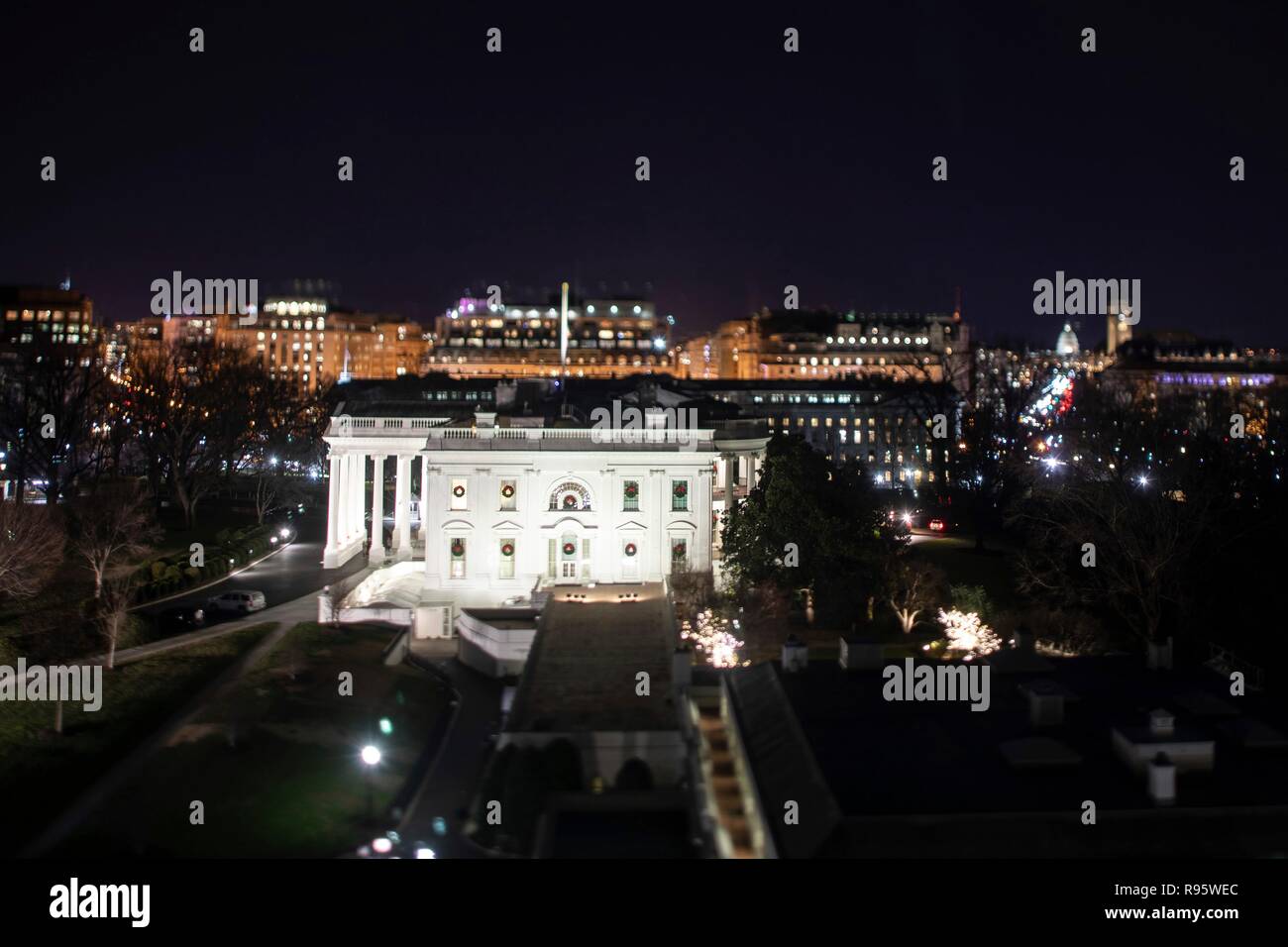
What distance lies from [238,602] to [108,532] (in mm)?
7287

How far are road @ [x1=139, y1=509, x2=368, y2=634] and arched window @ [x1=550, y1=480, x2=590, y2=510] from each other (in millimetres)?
11935

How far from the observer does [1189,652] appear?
1496 inches

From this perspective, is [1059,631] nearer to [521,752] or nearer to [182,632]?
[521,752]

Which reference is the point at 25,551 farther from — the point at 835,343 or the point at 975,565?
the point at 835,343

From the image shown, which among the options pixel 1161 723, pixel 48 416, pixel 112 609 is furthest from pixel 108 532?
pixel 1161 723

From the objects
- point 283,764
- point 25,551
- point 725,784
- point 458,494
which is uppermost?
point 458,494

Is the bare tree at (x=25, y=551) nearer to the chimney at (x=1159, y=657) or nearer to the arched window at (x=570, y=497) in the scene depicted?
the arched window at (x=570, y=497)

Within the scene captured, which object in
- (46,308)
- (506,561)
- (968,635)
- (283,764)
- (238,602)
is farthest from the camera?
(46,308)

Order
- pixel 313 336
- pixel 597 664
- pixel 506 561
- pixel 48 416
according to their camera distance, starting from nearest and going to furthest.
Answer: pixel 597 664 < pixel 506 561 < pixel 48 416 < pixel 313 336

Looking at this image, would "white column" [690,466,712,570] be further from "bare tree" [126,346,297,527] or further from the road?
"bare tree" [126,346,297,527]

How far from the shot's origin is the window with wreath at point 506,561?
162 feet

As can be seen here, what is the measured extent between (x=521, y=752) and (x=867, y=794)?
12.6 m

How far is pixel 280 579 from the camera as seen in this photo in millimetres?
53531
